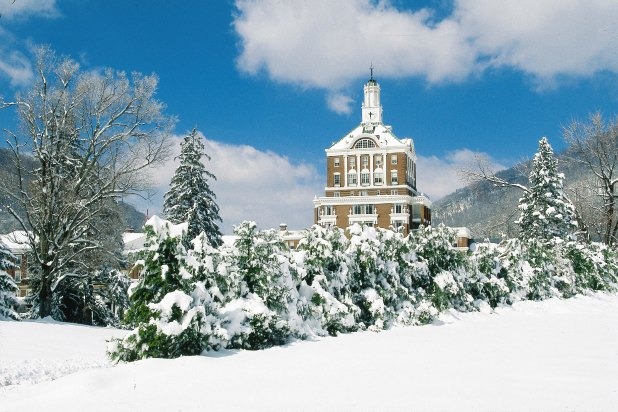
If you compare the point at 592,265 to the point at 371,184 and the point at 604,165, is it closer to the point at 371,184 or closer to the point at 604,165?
the point at 604,165

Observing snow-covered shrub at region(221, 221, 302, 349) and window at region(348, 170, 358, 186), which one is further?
window at region(348, 170, 358, 186)

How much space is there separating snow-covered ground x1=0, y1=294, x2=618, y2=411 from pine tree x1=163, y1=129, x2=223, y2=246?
21789 millimetres

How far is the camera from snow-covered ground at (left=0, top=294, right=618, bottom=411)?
20.4 ft

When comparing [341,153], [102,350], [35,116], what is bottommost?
[102,350]

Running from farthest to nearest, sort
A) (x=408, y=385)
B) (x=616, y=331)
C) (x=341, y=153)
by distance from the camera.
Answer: (x=341, y=153)
(x=616, y=331)
(x=408, y=385)

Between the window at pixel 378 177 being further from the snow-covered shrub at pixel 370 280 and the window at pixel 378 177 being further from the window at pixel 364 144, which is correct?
the snow-covered shrub at pixel 370 280

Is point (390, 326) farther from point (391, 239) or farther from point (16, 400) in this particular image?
point (16, 400)

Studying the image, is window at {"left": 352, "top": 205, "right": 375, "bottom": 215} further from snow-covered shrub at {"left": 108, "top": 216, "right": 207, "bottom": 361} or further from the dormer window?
snow-covered shrub at {"left": 108, "top": 216, "right": 207, "bottom": 361}

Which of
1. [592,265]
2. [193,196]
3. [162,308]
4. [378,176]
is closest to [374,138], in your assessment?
[378,176]

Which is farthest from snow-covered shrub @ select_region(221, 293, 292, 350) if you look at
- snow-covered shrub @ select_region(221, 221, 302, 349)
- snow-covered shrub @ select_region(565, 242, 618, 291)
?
snow-covered shrub @ select_region(565, 242, 618, 291)

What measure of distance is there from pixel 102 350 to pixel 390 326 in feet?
23.3

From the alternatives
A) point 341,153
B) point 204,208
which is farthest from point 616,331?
point 341,153

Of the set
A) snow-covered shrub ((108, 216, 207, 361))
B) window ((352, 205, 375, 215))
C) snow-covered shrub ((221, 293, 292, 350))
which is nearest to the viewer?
snow-covered shrub ((108, 216, 207, 361))

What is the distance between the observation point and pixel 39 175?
69.2 feet
